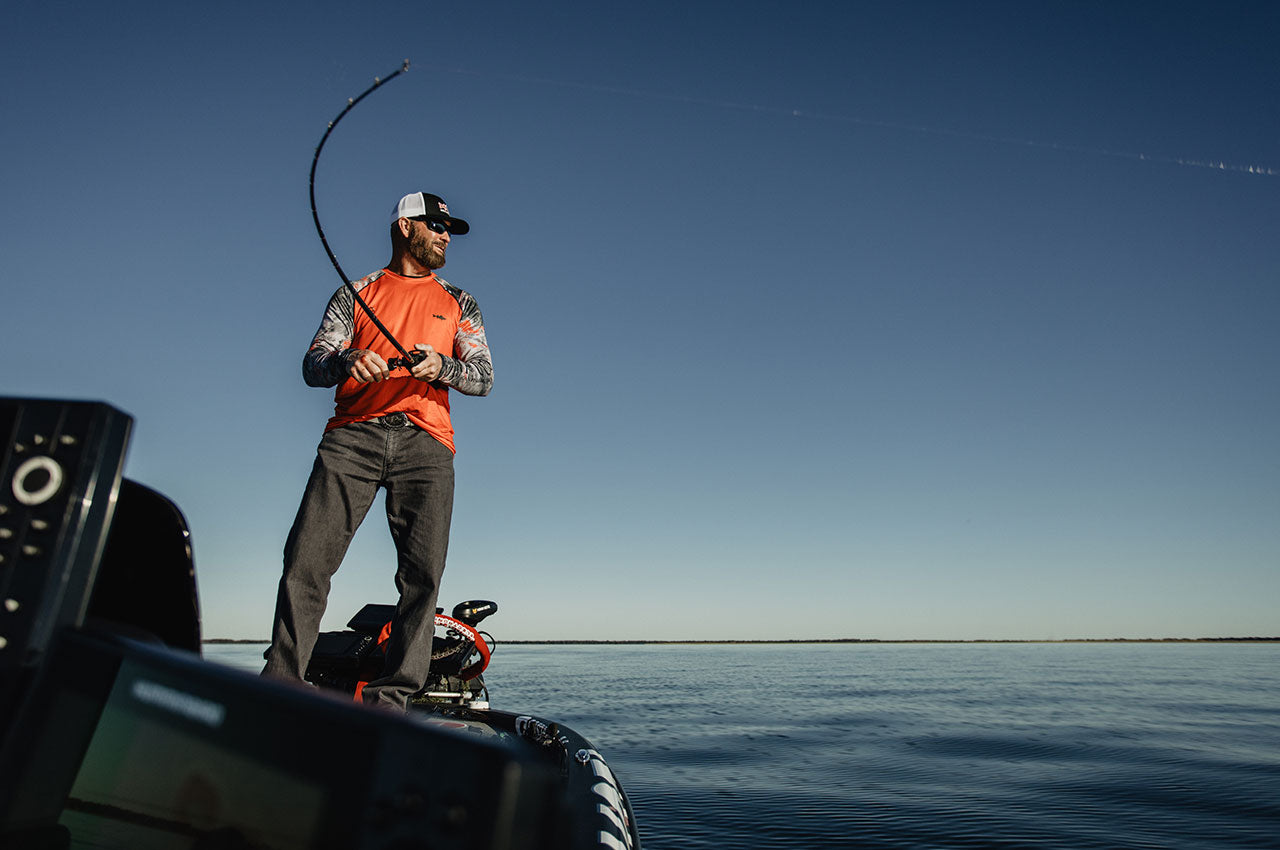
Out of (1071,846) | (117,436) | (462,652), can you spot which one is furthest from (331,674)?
(1071,846)

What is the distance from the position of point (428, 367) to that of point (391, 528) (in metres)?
0.73

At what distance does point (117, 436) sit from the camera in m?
0.89

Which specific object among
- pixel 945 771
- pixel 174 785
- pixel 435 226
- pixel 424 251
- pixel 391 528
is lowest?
pixel 945 771

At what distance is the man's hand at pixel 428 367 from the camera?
2936 millimetres

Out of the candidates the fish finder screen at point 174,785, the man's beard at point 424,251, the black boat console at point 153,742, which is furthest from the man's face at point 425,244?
the fish finder screen at point 174,785

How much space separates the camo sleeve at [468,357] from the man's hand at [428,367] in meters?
0.03

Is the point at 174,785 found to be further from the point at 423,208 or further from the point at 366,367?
the point at 423,208

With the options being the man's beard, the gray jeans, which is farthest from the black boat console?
the man's beard

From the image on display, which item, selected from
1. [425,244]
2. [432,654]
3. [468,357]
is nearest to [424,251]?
[425,244]

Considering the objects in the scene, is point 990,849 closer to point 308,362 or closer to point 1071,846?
point 1071,846

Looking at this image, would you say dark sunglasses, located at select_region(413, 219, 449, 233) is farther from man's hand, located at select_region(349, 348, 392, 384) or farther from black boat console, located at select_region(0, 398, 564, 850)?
black boat console, located at select_region(0, 398, 564, 850)

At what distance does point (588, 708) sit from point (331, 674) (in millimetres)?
10249

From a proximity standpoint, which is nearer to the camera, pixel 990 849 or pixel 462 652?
pixel 990 849

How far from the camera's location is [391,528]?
311 centimetres
